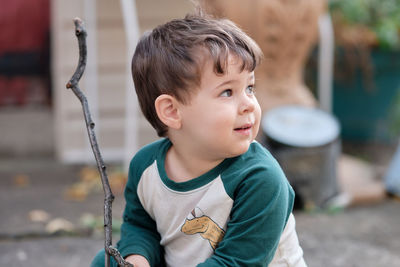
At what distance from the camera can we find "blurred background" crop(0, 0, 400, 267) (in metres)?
2.71

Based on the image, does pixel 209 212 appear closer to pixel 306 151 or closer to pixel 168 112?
pixel 168 112

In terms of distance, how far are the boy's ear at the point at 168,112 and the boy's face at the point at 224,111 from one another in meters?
0.02

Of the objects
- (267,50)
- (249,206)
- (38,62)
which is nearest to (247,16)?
(267,50)

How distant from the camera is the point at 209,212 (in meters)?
1.46

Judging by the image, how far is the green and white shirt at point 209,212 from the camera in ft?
4.53

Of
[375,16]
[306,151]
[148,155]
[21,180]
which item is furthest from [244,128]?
[375,16]

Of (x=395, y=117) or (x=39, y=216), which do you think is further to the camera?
(x=395, y=117)

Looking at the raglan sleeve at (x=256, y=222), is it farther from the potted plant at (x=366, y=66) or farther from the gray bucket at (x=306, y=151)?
the potted plant at (x=366, y=66)

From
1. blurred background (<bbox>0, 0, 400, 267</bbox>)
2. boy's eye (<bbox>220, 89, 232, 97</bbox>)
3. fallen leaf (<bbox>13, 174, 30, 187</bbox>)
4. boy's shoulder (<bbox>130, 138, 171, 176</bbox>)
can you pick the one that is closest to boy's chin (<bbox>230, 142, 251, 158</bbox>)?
boy's eye (<bbox>220, 89, 232, 97</bbox>)

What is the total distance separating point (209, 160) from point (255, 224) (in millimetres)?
227

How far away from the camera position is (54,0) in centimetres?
393

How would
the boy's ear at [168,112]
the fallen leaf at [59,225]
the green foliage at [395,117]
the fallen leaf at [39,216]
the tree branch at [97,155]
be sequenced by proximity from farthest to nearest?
the green foliage at [395,117], the fallen leaf at [39,216], the fallen leaf at [59,225], the boy's ear at [168,112], the tree branch at [97,155]

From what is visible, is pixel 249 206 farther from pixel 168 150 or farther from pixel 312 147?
pixel 312 147

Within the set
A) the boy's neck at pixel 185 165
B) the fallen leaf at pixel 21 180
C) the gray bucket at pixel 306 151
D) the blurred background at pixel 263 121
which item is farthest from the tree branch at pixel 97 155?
the fallen leaf at pixel 21 180
